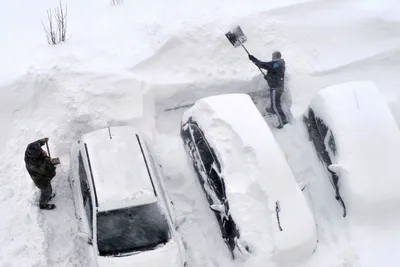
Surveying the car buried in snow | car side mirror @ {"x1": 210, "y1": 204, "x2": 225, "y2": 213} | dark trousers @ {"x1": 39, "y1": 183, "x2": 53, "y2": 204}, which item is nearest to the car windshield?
car side mirror @ {"x1": 210, "y1": 204, "x2": 225, "y2": 213}

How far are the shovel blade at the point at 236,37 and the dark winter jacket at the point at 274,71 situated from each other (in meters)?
0.76

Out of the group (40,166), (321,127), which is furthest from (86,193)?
(321,127)

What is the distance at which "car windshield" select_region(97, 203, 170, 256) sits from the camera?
24.0ft

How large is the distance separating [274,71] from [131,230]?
4.14 m

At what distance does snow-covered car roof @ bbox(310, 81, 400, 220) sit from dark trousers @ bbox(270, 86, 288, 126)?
3.84 feet

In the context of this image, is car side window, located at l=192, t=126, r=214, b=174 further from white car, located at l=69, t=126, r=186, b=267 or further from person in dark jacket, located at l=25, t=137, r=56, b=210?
person in dark jacket, located at l=25, t=137, r=56, b=210

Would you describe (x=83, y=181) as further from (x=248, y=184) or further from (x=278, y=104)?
(x=278, y=104)

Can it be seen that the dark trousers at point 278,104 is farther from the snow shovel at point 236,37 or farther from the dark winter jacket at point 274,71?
the snow shovel at point 236,37

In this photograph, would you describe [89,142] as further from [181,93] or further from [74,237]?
[181,93]

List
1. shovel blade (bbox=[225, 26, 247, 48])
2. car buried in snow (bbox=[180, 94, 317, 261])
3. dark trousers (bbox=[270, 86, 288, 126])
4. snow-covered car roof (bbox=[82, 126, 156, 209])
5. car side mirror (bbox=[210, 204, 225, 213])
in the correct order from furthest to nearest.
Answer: shovel blade (bbox=[225, 26, 247, 48]), dark trousers (bbox=[270, 86, 288, 126]), car side mirror (bbox=[210, 204, 225, 213]), snow-covered car roof (bbox=[82, 126, 156, 209]), car buried in snow (bbox=[180, 94, 317, 261])

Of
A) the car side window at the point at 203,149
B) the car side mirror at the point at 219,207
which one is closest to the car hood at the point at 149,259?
the car side mirror at the point at 219,207

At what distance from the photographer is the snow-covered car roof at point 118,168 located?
24.8 ft

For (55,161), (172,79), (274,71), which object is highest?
(274,71)

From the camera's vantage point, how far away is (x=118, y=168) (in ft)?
25.9
